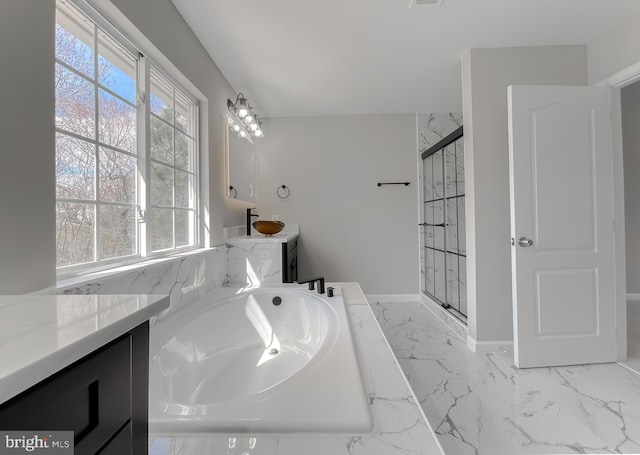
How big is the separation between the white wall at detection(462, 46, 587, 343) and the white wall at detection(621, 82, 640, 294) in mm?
2012

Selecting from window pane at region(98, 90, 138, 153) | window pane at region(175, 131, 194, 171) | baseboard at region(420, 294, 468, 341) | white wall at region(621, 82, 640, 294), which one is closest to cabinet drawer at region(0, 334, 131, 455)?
window pane at region(98, 90, 138, 153)

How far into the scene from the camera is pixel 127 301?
0.58 metres

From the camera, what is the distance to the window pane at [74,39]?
1.08 metres

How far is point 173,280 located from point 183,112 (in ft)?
4.03

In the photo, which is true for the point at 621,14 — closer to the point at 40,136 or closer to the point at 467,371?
the point at 467,371

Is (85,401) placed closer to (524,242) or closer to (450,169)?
(524,242)

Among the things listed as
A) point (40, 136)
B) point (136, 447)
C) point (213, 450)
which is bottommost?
point (213, 450)

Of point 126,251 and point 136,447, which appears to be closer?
point 136,447

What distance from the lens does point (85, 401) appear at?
422 millimetres

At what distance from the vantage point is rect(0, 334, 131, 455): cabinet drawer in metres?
0.34

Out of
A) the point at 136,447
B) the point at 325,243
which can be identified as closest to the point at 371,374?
the point at 136,447

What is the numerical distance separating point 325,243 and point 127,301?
116 inches

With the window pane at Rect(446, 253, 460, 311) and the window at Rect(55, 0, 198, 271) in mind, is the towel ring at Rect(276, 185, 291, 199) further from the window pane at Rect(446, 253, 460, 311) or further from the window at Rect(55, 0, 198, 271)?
the window pane at Rect(446, 253, 460, 311)

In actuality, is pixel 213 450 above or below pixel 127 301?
below
